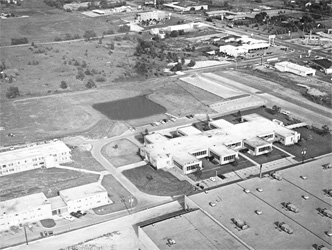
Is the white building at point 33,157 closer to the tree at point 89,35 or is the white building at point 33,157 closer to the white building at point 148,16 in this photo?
the tree at point 89,35

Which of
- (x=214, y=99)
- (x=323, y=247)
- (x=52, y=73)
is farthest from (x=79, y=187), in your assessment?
(x=52, y=73)

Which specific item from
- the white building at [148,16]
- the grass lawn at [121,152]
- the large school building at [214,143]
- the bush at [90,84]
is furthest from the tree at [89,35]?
the large school building at [214,143]

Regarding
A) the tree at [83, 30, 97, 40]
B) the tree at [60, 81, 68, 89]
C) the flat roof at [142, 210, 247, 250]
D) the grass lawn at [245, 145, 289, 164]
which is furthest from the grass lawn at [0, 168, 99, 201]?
the tree at [83, 30, 97, 40]

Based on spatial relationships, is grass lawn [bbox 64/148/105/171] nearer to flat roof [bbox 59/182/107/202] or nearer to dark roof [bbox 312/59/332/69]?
flat roof [bbox 59/182/107/202]

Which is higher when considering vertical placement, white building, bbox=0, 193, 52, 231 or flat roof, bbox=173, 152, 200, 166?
flat roof, bbox=173, 152, 200, 166

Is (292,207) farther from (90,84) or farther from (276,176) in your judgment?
(90,84)

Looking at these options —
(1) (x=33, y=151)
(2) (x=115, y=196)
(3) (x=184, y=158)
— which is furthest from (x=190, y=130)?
(1) (x=33, y=151)

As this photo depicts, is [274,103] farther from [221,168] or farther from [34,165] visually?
[34,165]
